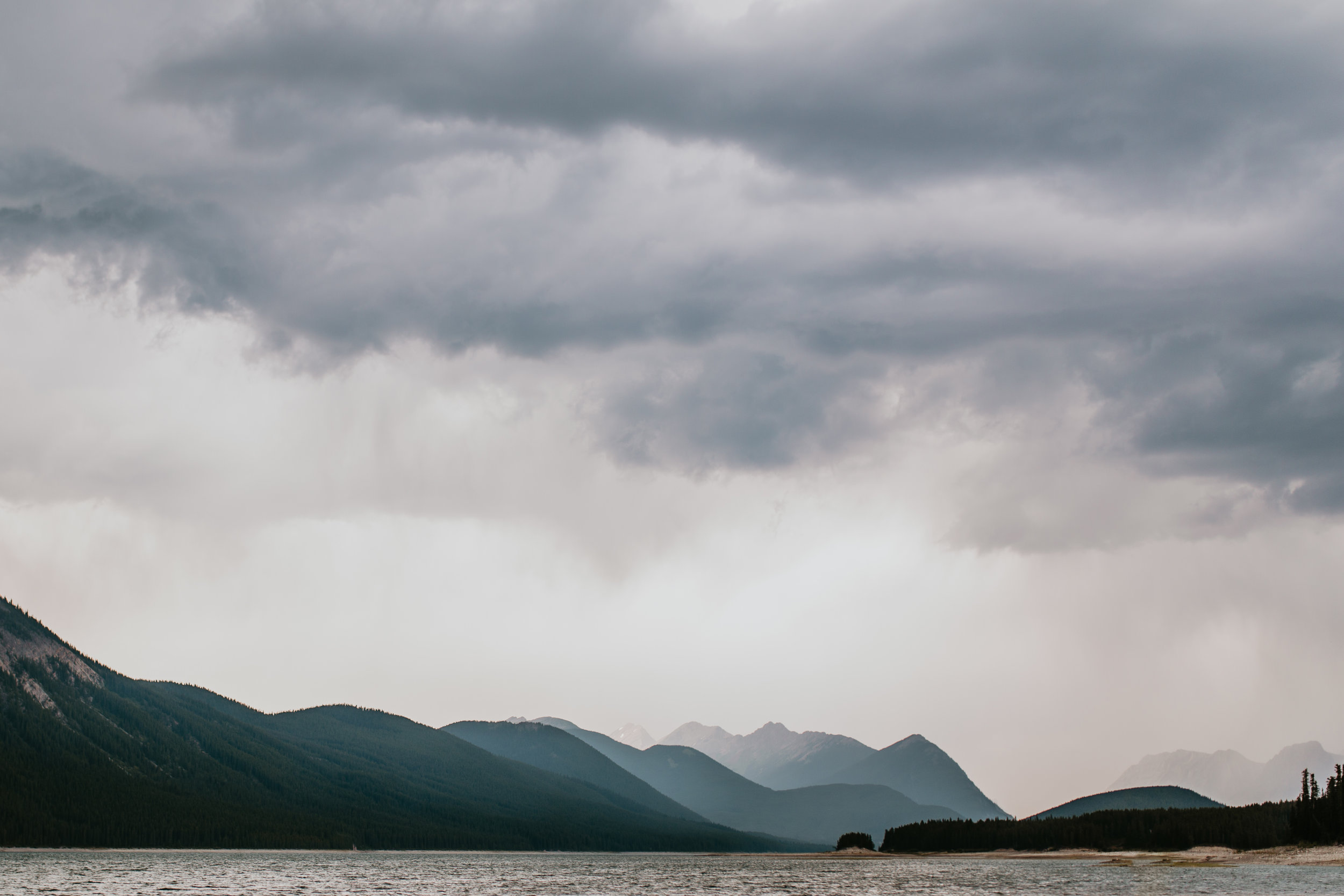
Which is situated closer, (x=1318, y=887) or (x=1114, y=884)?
(x=1318, y=887)

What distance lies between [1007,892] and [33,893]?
14528cm

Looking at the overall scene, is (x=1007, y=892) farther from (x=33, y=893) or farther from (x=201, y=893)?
(x=33, y=893)

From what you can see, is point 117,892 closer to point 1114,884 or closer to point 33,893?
point 33,893

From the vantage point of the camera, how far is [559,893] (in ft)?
637

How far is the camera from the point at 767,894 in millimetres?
188125

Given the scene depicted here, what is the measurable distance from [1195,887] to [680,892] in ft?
269

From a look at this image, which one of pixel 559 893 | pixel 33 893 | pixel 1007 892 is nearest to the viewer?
pixel 33 893

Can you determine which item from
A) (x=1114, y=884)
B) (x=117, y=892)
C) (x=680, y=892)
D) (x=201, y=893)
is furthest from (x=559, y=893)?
(x=1114, y=884)

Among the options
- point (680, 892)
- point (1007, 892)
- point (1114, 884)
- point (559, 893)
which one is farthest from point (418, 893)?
point (1114, 884)

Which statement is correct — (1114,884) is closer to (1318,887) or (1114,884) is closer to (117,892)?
(1318,887)

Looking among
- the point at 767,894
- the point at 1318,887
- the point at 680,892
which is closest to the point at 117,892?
the point at 680,892

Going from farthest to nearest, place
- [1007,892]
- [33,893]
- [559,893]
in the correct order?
[559,893]
[1007,892]
[33,893]

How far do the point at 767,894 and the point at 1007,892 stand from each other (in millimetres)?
38087

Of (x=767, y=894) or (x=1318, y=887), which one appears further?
(x=767, y=894)
